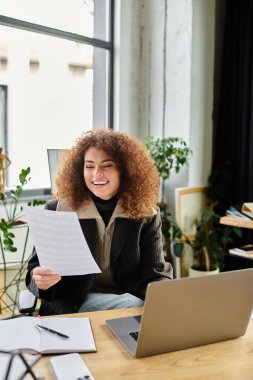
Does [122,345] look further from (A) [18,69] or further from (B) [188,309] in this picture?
(A) [18,69]

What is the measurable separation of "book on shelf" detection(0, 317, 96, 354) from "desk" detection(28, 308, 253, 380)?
0.03m

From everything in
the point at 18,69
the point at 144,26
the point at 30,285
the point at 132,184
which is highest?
the point at 144,26

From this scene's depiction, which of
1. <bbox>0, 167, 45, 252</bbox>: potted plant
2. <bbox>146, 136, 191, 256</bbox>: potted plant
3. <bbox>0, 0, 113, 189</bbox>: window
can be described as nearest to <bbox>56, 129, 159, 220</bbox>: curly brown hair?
<bbox>0, 167, 45, 252</bbox>: potted plant

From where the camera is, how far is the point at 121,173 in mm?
1691

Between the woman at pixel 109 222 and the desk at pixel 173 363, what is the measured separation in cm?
50

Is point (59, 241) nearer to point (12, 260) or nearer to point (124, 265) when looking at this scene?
point (124, 265)

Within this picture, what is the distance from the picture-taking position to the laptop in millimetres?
900

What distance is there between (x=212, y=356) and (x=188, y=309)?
14cm

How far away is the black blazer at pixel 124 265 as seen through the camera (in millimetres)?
1534

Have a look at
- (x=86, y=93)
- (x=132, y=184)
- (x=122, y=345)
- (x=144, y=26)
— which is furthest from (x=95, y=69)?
(x=122, y=345)

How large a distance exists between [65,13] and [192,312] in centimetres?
289

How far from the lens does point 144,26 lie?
11.5 ft

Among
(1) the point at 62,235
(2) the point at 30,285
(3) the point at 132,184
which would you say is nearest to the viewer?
(1) the point at 62,235

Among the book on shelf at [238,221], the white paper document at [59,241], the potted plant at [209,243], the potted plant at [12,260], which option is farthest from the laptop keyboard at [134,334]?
the potted plant at [209,243]
